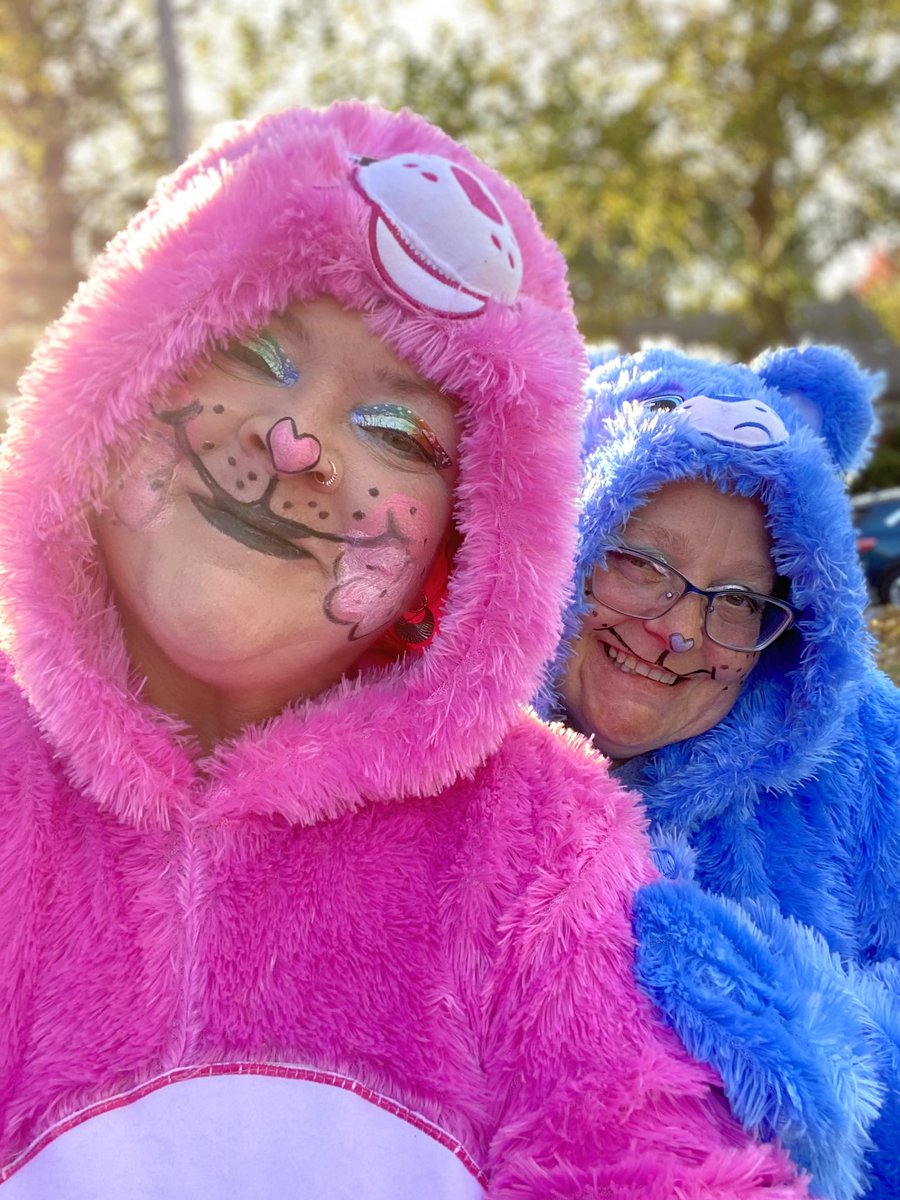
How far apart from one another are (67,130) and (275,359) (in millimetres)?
19407

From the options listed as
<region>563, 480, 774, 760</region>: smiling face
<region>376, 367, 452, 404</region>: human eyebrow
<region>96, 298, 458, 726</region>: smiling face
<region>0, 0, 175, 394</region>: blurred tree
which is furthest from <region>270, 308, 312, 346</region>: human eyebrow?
<region>0, 0, 175, 394</region>: blurred tree

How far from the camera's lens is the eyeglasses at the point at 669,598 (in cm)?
231

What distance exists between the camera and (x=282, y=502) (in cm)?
150

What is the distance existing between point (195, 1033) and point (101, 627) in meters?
0.54

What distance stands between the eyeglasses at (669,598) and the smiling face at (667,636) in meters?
0.02

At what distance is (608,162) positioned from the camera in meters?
18.6

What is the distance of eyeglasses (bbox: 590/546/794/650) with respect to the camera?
2.31 meters

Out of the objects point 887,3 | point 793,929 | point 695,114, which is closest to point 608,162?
point 695,114

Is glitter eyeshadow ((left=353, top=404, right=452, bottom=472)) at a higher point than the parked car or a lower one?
lower

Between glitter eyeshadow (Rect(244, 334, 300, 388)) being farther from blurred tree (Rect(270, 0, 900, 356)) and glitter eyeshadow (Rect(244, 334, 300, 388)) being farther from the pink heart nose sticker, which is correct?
blurred tree (Rect(270, 0, 900, 356))

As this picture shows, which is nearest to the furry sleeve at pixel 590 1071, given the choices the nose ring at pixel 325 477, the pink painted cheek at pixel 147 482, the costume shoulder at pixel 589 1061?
the costume shoulder at pixel 589 1061

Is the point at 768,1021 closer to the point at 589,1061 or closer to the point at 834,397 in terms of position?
the point at 589,1061

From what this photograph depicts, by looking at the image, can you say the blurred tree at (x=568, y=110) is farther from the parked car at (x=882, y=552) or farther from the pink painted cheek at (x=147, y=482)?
the pink painted cheek at (x=147, y=482)

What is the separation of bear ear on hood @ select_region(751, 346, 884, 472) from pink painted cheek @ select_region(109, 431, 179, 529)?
1557 mm
